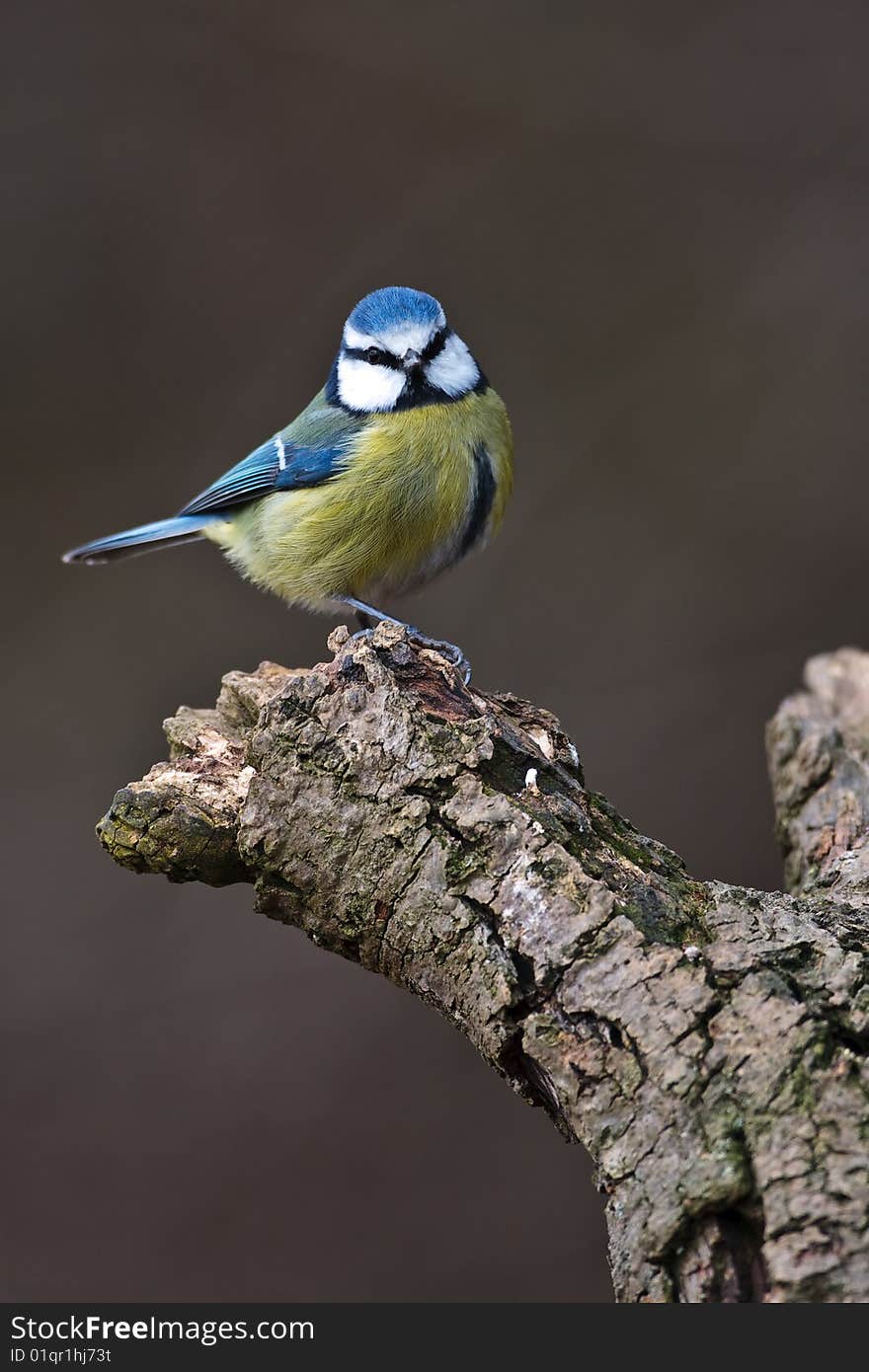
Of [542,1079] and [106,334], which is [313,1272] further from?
[106,334]

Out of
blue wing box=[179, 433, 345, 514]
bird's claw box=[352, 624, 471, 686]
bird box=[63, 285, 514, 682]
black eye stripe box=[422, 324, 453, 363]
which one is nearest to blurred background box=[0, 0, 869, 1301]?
blue wing box=[179, 433, 345, 514]

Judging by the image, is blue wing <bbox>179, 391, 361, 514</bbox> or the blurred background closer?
blue wing <bbox>179, 391, 361, 514</bbox>

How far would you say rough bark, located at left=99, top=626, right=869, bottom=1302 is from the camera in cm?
125

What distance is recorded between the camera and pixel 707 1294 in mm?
1220

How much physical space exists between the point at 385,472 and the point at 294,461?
0.26 m

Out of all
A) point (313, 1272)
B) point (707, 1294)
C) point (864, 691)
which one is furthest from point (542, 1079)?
point (313, 1272)

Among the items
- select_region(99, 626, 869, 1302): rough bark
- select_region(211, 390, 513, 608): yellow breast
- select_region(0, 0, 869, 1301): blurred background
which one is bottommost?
select_region(99, 626, 869, 1302): rough bark

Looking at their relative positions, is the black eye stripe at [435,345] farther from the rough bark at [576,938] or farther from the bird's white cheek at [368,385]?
the rough bark at [576,938]

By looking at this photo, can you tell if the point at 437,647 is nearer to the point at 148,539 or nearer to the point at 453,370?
the point at 453,370

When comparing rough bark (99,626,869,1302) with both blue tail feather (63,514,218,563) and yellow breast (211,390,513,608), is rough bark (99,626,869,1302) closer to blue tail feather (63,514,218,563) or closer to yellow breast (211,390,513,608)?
yellow breast (211,390,513,608)

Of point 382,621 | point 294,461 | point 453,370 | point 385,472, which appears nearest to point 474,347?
point 453,370

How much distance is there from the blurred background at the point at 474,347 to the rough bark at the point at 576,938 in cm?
218

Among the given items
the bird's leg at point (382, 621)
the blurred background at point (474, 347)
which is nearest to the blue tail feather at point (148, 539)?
the bird's leg at point (382, 621)

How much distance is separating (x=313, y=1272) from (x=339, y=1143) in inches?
13.1
